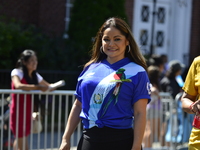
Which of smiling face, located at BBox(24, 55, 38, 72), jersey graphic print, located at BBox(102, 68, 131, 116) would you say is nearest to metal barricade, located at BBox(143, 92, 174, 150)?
smiling face, located at BBox(24, 55, 38, 72)

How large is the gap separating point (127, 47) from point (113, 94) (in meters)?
0.52

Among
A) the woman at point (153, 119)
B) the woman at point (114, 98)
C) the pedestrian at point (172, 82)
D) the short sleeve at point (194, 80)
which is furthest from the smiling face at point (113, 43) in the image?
the pedestrian at point (172, 82)

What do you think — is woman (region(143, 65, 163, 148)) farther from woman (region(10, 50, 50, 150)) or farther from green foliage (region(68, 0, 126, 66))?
green foliage (region(68, 0, 126, 66))

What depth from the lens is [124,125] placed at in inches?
145

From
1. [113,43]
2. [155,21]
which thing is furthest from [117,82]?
[155,21]

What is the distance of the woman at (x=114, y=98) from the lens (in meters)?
3.65

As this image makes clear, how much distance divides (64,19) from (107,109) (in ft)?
36.2

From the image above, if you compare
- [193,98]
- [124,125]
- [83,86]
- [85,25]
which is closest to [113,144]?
[124,125]

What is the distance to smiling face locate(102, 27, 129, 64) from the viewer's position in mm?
3799

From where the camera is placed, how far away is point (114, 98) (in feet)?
12.0

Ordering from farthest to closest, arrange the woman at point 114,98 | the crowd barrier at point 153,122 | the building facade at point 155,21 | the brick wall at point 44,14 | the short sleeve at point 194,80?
the building facade at point 155,21 → the brick wall at point 44,14 → the crowd barrier at point 153,122 → the short sleeve at point 194,80 → the woman at point 114,98

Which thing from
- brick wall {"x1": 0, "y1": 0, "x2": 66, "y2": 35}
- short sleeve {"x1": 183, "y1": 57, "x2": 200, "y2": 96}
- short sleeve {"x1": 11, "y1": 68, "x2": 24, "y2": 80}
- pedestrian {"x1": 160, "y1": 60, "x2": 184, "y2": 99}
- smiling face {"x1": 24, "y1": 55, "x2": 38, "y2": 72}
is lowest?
pedestrian {"x1": 160, "y1": 60, "x2": 184, "y2": 99}

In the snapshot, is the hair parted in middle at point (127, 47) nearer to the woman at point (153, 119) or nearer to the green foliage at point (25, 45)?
the woman at point (153, 119)

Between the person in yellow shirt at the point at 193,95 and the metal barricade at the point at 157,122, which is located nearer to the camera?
the person in yellow shirt at the point at 193,95
